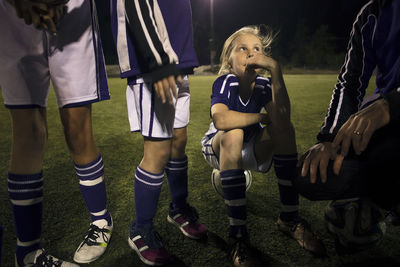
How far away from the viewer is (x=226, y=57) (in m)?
1.77

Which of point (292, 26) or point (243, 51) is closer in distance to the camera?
point (243, 51)

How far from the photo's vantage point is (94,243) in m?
1.45

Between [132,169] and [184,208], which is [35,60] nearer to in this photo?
[184,208]

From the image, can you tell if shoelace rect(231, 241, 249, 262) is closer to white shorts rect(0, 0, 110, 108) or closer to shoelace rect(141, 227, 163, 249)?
shoelace rect(141, 227, 163, 249)

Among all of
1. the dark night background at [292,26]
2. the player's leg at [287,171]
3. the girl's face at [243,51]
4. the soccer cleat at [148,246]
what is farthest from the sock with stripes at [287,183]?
the dark night background at [292,26]

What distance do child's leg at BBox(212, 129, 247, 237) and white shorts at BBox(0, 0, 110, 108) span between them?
2.42 ft

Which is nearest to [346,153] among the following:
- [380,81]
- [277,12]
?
[380,81]

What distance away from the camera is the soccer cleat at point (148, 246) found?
1360 mm

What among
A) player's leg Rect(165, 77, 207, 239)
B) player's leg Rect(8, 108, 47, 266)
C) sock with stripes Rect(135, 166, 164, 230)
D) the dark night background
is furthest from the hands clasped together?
the dark night background

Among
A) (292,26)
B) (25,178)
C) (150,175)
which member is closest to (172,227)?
(150,175)

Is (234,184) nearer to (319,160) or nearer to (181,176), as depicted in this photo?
(181,176)

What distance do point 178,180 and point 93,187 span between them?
0.47 m

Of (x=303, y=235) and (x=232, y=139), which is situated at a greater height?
(x=232, y=139)

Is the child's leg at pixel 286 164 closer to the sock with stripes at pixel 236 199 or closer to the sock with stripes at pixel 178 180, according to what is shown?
the sock with stripes at pixel 236 199
